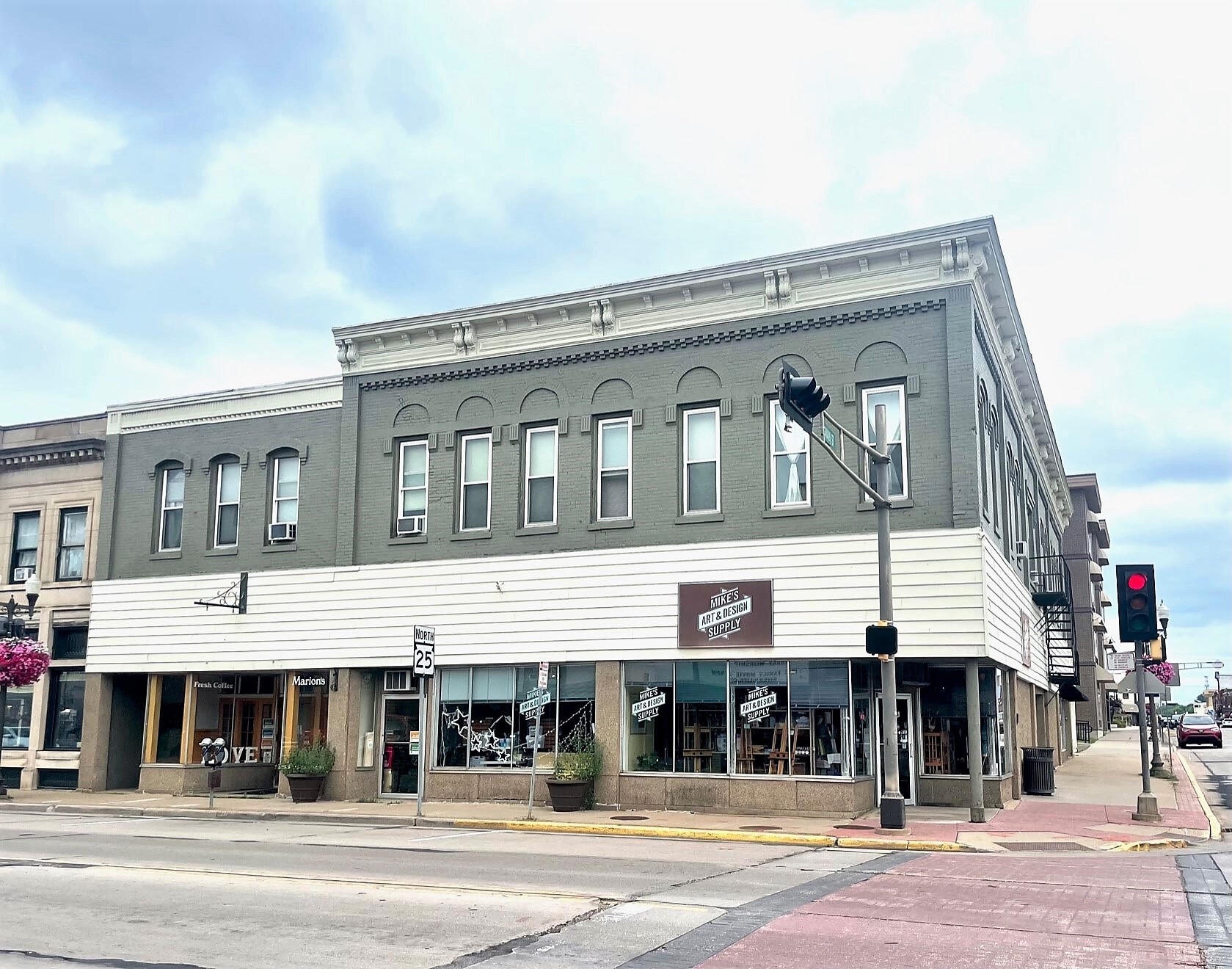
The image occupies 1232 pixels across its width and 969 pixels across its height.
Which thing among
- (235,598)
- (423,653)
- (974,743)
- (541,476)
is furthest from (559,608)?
(974,743)

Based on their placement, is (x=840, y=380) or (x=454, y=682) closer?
(x=840, y=380)

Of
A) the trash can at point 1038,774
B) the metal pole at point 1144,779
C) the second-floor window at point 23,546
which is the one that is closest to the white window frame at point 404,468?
the second-floor window at point 23,546

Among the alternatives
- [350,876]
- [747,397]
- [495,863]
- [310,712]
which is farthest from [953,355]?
[310,712]

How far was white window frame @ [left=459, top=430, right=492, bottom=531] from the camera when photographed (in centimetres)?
2542

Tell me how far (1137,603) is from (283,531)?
18058 mm

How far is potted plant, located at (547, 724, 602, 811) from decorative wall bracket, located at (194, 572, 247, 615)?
8882mm

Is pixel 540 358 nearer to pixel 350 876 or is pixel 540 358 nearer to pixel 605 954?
pixel 350 876

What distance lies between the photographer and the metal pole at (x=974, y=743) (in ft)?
63.8

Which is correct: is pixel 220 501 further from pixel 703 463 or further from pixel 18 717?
pixel 703 463

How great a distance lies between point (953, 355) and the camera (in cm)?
2155

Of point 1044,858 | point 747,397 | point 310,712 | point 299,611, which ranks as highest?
point 747,397

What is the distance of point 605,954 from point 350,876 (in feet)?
16.9

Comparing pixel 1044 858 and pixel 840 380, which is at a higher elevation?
pixel 840 380

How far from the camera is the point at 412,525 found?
2606 cm
